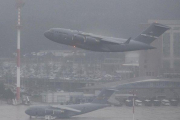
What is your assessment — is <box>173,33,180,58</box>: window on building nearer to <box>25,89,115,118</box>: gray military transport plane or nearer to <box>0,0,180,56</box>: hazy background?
<box>25,89,115,118</box>: gray military transport plane

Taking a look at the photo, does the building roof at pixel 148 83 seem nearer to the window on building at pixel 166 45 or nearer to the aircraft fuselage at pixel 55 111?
the aircraft fuselage at pixel 55 111

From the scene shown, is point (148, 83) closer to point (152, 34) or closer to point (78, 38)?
point (152, 34)

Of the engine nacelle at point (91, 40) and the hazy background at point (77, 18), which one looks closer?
the engine nacelle at point (91, 40)

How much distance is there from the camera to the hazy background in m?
28.0

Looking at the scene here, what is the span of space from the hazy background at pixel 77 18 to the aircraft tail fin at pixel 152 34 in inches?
641

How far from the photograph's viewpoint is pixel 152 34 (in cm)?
728

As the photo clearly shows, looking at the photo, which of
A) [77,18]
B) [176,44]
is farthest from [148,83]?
[77,18]

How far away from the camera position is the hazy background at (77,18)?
27958 millimetres

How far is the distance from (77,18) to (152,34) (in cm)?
2767

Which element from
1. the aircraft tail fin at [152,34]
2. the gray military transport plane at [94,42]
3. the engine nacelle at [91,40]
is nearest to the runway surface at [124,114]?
the aircraft tail fin at [152,34]

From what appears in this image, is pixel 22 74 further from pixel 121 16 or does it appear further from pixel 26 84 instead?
pixel 121 16

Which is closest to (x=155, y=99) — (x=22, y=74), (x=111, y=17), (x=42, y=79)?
(x=42, y=79)

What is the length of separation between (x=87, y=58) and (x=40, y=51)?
5.01 meters

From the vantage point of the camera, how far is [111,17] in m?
36.0
